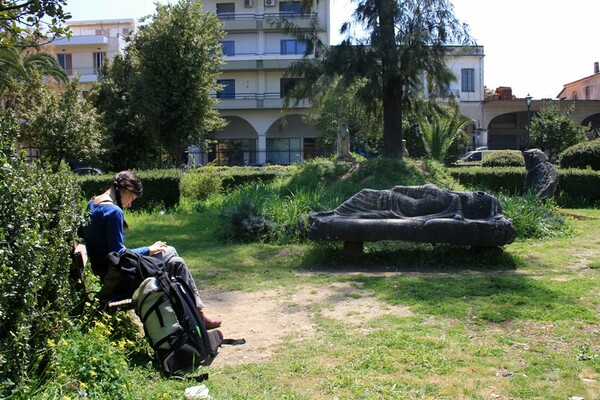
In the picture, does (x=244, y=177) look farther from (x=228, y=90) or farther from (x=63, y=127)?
(x=228, y=90)

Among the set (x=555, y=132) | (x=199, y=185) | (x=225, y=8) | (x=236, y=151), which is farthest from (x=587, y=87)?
(x=199, y=185)

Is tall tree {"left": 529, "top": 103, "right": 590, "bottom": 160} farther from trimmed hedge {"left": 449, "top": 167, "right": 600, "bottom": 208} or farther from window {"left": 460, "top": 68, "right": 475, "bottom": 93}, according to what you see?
trimmed hedge {"left": 449, "top": 167, "right": 600, "bottom": 208}

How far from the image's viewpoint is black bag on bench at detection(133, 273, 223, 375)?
460 centimetres

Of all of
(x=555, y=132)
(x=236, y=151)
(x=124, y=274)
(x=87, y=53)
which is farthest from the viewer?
(x=87, y=53)

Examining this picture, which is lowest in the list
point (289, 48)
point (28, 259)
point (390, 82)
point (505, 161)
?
point (28, 259)

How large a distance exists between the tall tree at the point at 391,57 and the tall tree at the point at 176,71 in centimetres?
822

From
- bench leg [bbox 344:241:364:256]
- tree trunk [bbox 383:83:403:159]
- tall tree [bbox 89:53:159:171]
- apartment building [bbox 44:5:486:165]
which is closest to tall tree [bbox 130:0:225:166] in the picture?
tall tree [bbox 89:53:159:171]

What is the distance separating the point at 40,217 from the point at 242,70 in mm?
41465

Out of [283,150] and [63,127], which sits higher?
[63,127]

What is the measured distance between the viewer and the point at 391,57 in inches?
620

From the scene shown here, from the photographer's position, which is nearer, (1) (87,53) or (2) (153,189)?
(2) (153,189)

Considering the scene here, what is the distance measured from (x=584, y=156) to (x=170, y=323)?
20.6 m

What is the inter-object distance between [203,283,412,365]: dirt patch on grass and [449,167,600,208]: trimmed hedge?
12094mm

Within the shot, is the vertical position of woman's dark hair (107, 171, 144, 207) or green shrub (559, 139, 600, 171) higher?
green shrub (559, 139, 600, 171)
